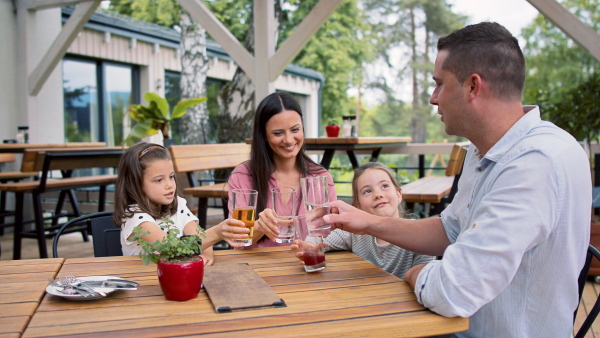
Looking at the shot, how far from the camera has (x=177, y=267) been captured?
1188mm

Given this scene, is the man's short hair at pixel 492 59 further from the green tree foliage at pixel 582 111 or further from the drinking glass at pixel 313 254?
the green tree foliage at pixel 582 111

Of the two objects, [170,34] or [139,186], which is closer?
[139,186]

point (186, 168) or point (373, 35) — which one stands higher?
point (373, 35)

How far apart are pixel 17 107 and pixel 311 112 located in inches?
389

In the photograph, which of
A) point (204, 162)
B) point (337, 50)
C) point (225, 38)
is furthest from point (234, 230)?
point (337, 50)

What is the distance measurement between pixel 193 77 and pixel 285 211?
8698mm

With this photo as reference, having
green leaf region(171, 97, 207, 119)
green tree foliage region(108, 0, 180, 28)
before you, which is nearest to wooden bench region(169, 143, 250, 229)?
green leaf region(171, 97, 207, 119)

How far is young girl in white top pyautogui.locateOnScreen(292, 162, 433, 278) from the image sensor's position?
71.3 inches

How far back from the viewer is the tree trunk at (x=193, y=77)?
32.0 feet

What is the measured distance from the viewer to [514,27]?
24.2 meters

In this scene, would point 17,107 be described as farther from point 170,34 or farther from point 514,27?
point 514,27

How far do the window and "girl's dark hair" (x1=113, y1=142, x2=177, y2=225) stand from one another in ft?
22.1

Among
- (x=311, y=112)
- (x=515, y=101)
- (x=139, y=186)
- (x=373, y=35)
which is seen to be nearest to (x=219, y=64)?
(x=311, y=112)

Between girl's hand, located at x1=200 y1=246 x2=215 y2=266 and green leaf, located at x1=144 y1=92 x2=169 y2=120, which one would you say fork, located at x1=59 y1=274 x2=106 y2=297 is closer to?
girl's hand, located at x1=200 y1=246 x2=215 y2=266
